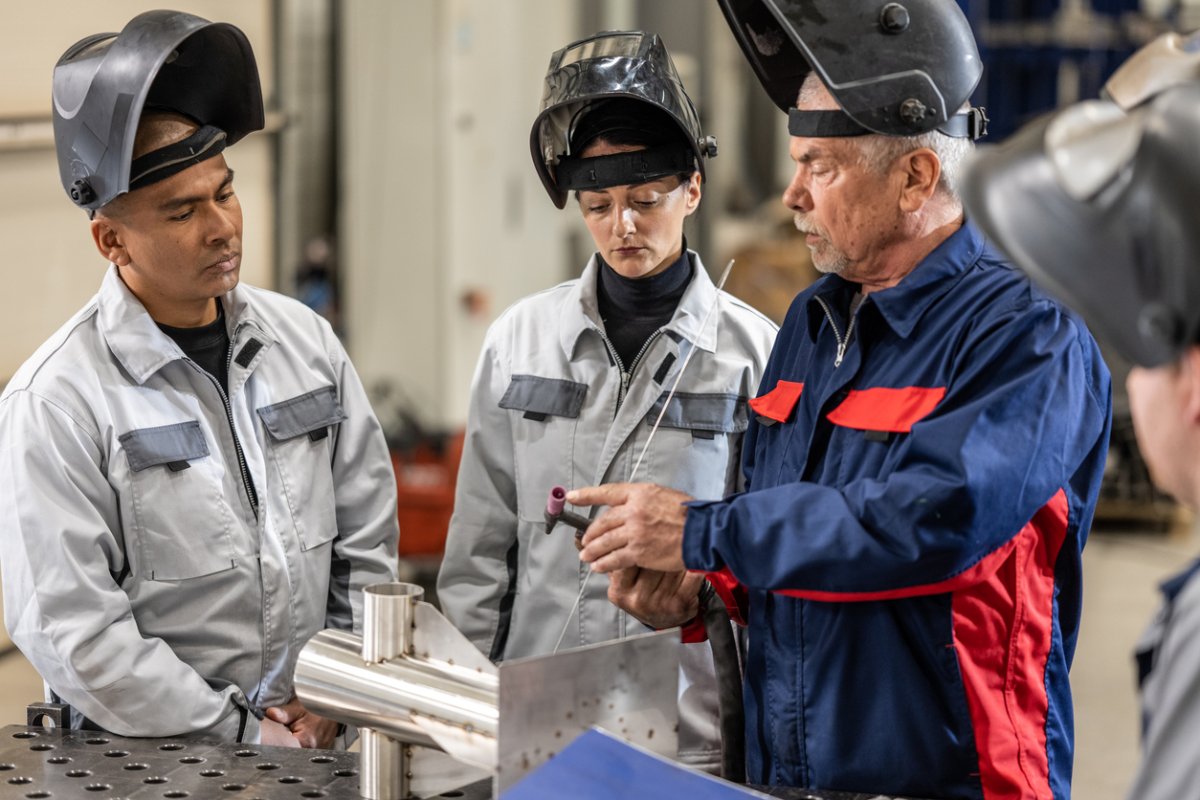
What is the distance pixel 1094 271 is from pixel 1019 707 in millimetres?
671

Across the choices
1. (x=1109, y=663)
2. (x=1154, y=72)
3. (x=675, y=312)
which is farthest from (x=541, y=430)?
(x=1109, y=663)

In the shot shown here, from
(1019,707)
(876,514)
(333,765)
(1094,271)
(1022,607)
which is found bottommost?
(333,765)

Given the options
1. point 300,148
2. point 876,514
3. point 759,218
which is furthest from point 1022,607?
point 759,218

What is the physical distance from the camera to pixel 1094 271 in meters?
1.03

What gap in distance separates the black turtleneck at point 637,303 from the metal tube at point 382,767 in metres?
0.85

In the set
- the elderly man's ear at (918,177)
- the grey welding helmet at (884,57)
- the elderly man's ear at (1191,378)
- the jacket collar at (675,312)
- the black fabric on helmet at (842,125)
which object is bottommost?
the jacket collar at (675,312)

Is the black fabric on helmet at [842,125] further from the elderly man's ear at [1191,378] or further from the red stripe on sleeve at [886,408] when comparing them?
the elderly man's ear at [1191,378]

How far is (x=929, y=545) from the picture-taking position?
4.61 ft

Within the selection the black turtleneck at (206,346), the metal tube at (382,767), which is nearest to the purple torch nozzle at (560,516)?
the metal tube at (382,767)

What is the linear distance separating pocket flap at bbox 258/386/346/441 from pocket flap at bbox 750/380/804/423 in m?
0.62

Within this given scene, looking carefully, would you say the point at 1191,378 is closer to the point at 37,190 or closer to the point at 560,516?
the point at 560,516

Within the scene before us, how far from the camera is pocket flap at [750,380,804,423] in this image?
1.70 meters

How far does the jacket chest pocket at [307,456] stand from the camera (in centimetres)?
192

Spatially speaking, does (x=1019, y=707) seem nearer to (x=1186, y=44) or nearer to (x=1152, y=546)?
(x=1186, y=44)
